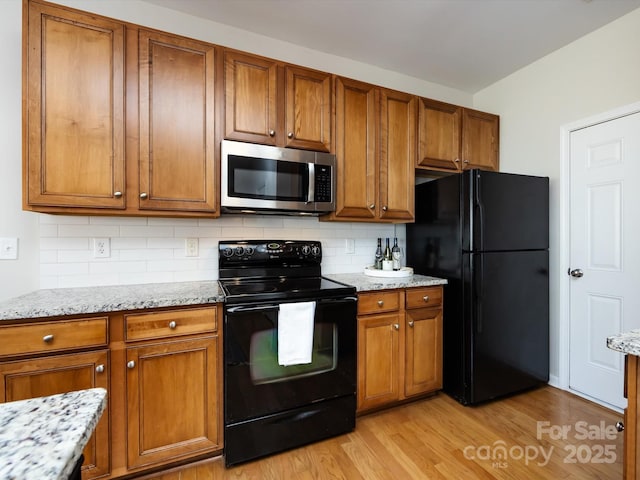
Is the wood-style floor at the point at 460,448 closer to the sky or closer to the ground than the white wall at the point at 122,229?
closer to the ground

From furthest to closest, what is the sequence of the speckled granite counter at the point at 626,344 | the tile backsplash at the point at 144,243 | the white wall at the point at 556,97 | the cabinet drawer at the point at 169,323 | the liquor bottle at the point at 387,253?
the liquor bottle at the point at 387,253 → the white wall at the point at 556,97 → the tile backsplash at the point at 144,243 → the cabinet drawer at the point at 169,323 → the speckled granite counter at the point at 626,344

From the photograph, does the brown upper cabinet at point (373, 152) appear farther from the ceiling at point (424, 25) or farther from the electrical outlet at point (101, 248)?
the electrical outlet at point (101, 248)

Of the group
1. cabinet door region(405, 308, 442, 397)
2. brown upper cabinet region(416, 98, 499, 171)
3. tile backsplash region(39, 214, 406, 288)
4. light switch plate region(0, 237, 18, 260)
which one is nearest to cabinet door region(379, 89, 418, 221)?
brown upper cabinet region(416, 98, 499, 171)

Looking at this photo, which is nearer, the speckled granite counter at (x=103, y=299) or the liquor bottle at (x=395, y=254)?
the speckled granite counter at (x=103, y=299)

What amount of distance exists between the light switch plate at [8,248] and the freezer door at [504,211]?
9.07ft

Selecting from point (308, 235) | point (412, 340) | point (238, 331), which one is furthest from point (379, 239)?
point (238, 331)

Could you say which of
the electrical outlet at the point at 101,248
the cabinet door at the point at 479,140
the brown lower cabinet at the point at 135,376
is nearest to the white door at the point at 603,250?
the cabinet door at the point at 479,140

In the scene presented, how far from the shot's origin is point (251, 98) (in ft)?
6.34

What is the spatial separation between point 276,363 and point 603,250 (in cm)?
243

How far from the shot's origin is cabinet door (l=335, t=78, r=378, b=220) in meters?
2.19

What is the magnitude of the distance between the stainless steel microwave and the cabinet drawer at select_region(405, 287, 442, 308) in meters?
0.82

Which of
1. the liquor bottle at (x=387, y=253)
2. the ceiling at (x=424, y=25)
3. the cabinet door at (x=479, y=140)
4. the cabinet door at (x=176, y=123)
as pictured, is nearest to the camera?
the cabinet door at (x=176, y=123)

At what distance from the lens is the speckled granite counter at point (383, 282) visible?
203 cm

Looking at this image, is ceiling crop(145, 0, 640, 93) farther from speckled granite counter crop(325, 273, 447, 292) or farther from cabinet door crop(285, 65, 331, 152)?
speckled granite counter crop(325, 273, 447, 292)
